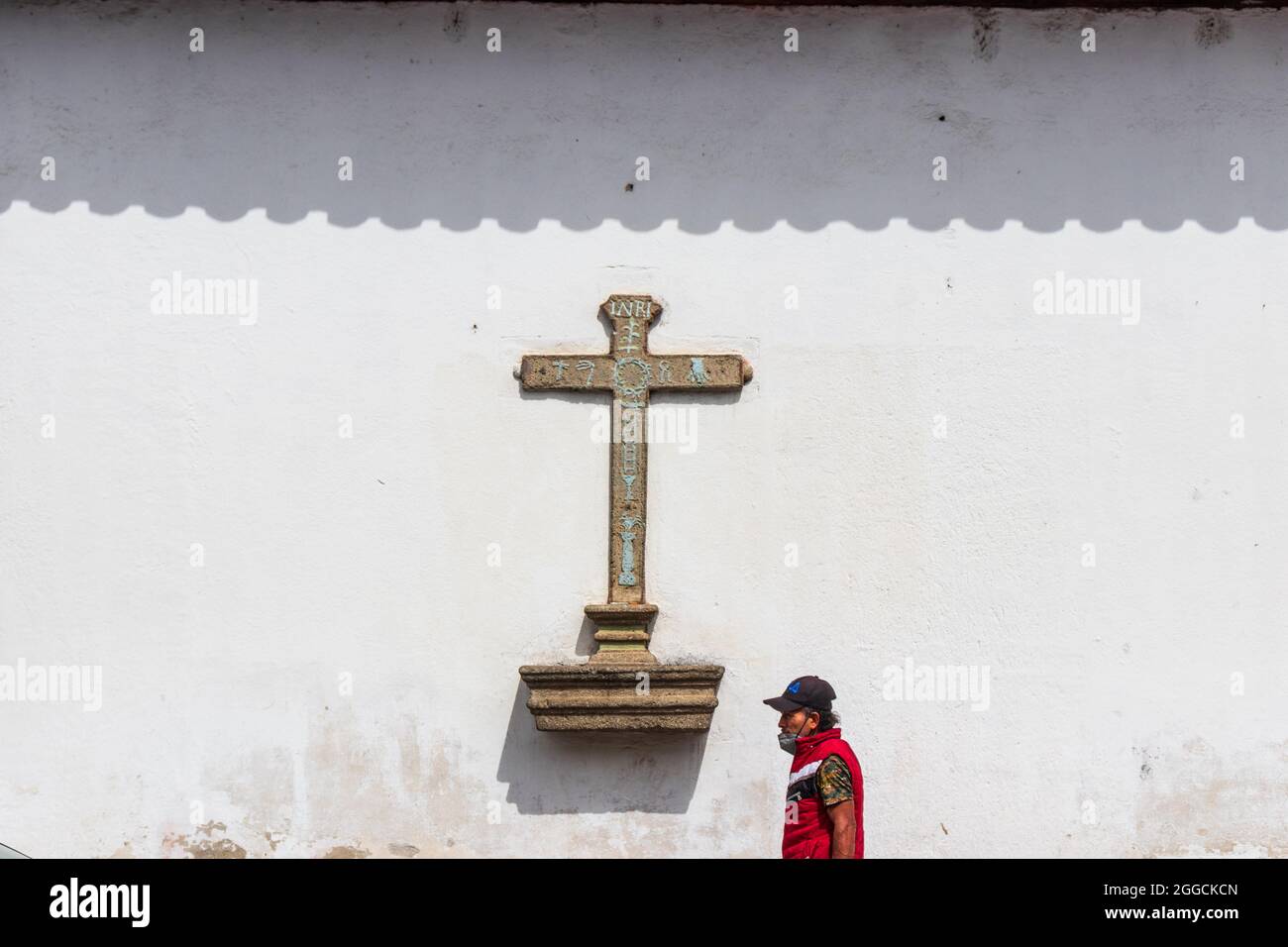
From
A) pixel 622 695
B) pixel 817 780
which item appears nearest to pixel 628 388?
pixel 622 695

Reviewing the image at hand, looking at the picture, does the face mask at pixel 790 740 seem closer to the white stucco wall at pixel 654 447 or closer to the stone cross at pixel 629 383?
the white stucco wall at pixel 654 447

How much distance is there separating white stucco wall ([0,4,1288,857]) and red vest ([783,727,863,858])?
0.77 metres

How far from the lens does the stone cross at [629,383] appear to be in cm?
735

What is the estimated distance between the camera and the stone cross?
7.35m

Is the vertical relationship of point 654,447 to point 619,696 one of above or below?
above

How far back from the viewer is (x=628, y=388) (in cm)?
743

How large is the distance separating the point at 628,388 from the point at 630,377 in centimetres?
4

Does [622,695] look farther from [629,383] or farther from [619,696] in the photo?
[629,383]

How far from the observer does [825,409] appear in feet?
24.4

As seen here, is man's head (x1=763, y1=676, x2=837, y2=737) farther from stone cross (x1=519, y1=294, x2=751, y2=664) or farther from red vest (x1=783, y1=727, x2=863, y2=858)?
stone cross (x1=519, y1=294, x2=751, y2=664)

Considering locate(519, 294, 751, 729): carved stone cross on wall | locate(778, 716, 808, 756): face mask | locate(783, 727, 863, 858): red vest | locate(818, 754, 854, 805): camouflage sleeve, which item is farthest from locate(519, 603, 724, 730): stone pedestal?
locate(818, 754, 854, 805): camouflage sleeve


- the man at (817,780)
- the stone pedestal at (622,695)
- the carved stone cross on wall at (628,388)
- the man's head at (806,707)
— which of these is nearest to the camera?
the man at (817,780)

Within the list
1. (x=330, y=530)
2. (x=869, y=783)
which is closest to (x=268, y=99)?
(x=330, y=530)

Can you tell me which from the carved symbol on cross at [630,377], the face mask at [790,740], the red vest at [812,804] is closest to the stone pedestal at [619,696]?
the carved symbol on cross at [630,377]
